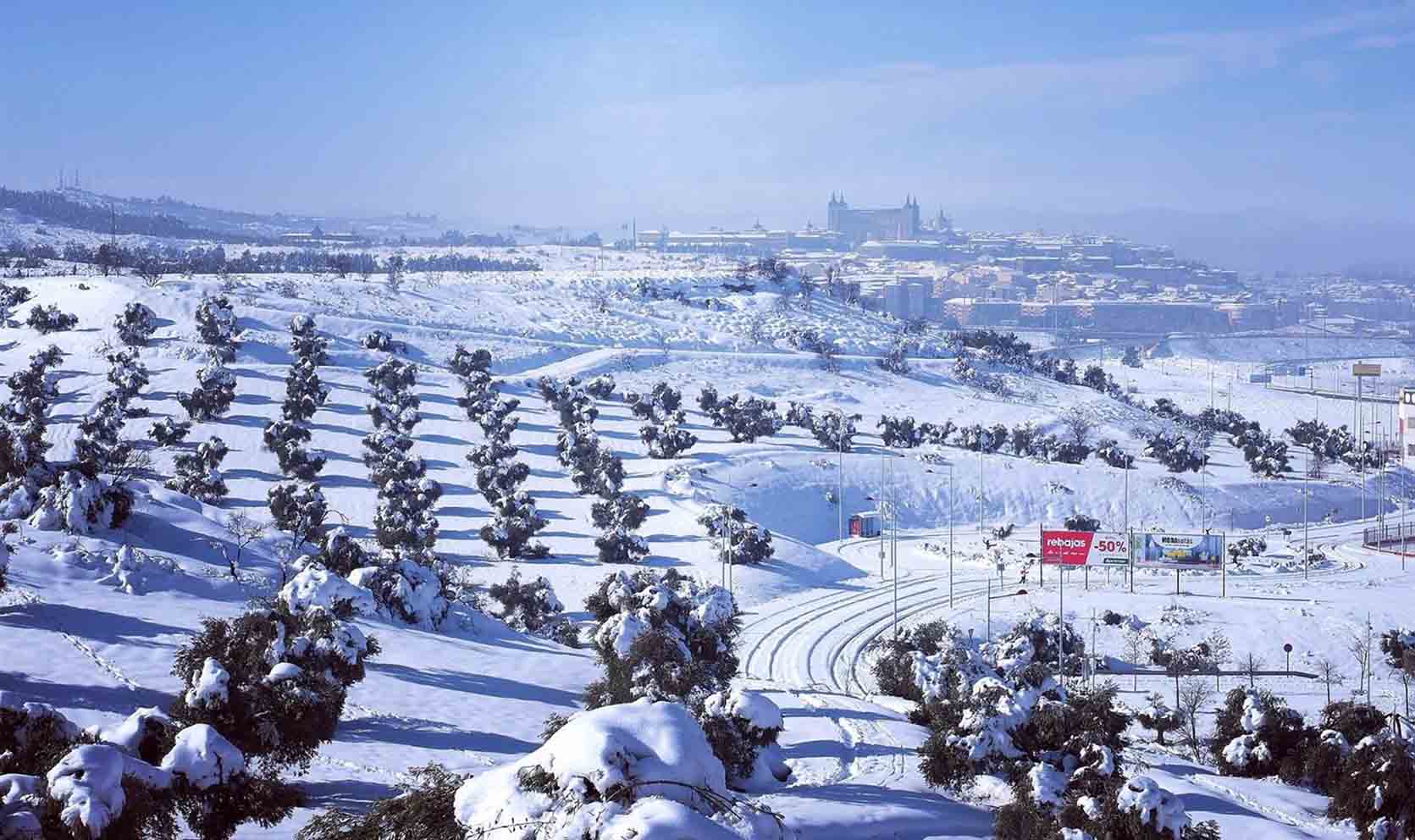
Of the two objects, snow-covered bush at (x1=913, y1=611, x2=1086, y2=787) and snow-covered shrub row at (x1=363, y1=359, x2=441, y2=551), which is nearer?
snow-covered bush at (x1=913, y1=611, x2=1086, y2=787)

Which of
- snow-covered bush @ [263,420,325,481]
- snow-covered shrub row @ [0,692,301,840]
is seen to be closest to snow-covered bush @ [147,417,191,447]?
snow-covered bush @ [263,420,325,481]

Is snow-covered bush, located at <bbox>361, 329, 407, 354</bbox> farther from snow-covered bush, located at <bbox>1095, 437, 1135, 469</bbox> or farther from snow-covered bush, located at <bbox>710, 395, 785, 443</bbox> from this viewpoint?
snow-covered bush, located at <bbox>1095, 437, 1135, 469</bbox>

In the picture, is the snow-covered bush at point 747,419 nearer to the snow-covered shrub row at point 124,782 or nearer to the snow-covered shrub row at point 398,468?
the snow-covered shrub row at point 398,468

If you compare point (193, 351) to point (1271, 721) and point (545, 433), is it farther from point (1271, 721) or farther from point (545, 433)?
point (1271, 721)

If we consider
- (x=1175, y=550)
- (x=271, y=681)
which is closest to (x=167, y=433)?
(x=1175, y=550)

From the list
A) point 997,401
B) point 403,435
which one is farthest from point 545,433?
point 997,401

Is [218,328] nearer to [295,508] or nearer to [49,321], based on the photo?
[49,321]

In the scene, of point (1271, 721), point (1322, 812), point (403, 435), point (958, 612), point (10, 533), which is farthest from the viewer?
point (403, 435)
